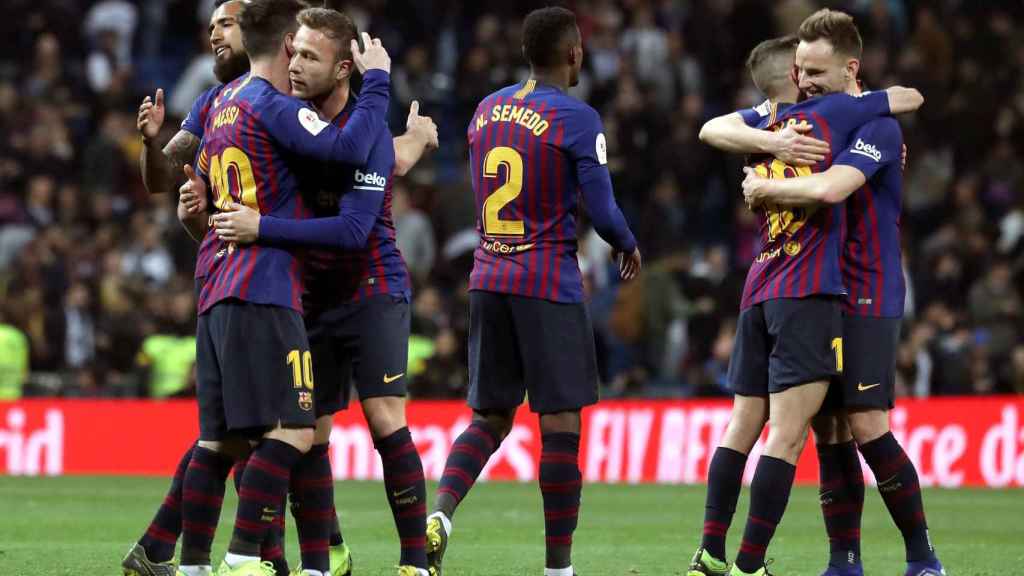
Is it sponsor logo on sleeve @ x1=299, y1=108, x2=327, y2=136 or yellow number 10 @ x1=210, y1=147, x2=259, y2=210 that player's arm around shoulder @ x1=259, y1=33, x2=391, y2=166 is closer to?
sponsor logo on sleeve @ x1=299, y1=108, x2=327, y2=136

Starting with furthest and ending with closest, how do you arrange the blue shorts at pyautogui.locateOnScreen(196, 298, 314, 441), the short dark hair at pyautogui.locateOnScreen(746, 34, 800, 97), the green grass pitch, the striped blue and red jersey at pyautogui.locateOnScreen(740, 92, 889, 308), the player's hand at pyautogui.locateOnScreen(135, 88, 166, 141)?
the green grass pitch
the short dark hair at pyautogui.locateOnScreen(746, 34, 800, 97)
the player's hand at pyautogui.locateOnScreen(135, 88, 166, 141)
the striped blue and red jersey at pyautogui.locateOnScreen(740, 92, 889, 308)
the blue shorts at pyautogui.locateOnScreen(196, 298, 314, 441)

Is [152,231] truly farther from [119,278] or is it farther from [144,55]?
[144,55]

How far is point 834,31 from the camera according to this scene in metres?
7.09

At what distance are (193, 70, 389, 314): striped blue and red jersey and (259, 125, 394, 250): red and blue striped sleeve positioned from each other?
61mm

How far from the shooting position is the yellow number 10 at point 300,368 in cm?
630

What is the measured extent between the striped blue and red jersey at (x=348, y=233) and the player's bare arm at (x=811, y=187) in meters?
1.44

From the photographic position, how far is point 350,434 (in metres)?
15.6

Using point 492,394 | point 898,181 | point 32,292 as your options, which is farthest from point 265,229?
point 32,292

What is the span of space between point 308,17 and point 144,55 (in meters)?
15.7

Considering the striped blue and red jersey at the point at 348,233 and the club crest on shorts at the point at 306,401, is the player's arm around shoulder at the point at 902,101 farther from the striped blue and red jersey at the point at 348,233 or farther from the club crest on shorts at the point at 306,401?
the club crest on shorts at the point at 306,401

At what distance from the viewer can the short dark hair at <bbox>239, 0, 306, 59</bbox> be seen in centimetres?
647

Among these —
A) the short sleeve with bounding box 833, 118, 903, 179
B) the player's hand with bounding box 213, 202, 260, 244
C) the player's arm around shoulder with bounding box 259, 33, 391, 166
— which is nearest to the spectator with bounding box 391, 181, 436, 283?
the short sleeve with bounding box 833, 118, 903, 179

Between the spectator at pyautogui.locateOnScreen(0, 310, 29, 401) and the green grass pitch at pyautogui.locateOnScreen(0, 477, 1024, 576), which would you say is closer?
the green grass pitch at pyautogui.locateOnScreen(0, 477, 1024, 576)

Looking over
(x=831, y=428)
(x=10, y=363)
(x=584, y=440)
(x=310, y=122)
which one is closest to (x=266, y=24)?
(x=310, y=122)
